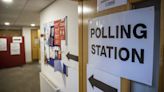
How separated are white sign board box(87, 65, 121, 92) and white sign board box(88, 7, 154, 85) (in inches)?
1.9

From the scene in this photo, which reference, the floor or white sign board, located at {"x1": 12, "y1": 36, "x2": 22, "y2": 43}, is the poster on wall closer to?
the floor

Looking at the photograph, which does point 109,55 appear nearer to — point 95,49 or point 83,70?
point 95,49

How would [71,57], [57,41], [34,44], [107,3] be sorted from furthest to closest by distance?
[34,44] → [57,41] → [71,57] → [107,3]

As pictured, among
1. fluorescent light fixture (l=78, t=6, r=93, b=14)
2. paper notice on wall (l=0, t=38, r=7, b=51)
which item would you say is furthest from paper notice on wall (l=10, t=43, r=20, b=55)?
fluorescent light fixture (l=78, t=6, r=93, b=14)

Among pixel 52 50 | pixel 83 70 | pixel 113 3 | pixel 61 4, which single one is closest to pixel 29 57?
pixel 52 50

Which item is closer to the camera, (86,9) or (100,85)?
(100,85)

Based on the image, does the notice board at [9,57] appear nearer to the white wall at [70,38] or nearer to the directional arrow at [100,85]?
the white wall at [70,38]

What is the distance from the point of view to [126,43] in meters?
0.97

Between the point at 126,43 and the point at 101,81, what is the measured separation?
0.45m

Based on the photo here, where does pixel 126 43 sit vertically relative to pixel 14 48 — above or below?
above

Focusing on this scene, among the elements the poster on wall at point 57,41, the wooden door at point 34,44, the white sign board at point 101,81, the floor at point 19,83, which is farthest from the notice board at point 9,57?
the white sign board at point 101,81

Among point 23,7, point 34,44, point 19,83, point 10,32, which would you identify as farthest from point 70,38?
point 10,32

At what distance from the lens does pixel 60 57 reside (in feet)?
7.96

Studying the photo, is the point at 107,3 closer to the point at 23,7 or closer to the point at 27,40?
the point at 23,7
